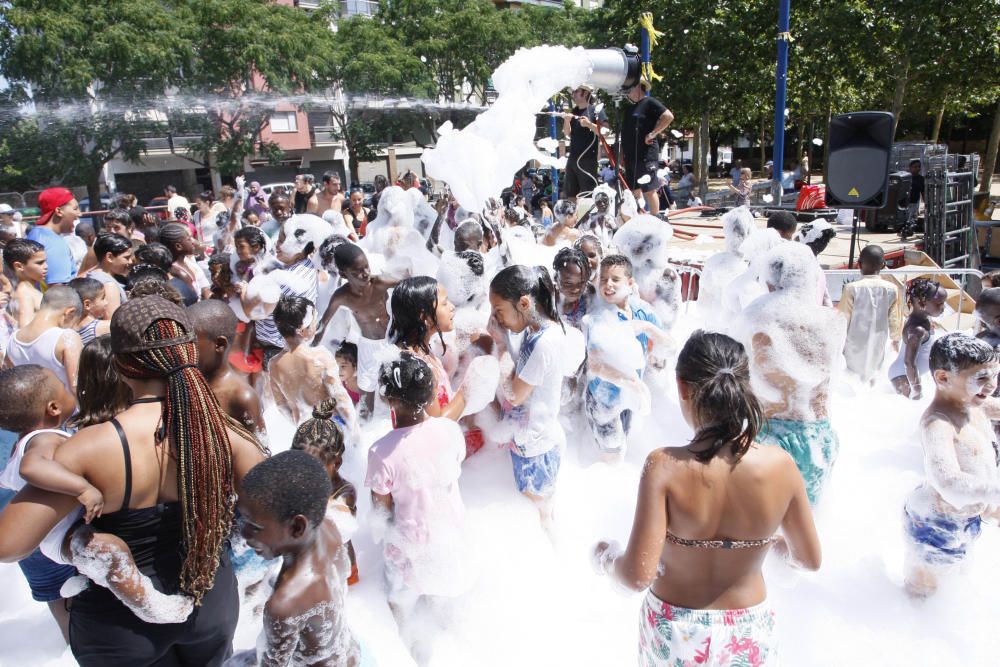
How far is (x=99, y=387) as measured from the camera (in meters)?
2.30

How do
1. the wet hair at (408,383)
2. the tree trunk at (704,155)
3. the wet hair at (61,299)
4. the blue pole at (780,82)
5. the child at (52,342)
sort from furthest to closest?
the tree trunk at (704,155) → the blue pole at (780,82) → the wet hair at (61,299) → the child at (52,342) → the wet hair at (408,383)

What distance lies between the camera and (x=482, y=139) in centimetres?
479

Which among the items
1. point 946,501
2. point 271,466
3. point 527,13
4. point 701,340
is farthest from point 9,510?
point 527,13

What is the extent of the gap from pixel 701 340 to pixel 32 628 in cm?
319

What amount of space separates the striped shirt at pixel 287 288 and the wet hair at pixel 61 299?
1.11 m

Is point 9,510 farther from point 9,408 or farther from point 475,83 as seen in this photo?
point 475,83

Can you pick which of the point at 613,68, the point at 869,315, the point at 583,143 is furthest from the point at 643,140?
the point at 869,315

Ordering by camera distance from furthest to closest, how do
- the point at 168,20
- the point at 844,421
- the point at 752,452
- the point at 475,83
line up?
the point at 475,83
the point at 168,20
the point at 844,421
the point at 752,452

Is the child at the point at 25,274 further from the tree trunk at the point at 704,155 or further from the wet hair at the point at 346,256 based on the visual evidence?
the tree trunk at the point at 704,155

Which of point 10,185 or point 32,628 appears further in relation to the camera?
point 10,185

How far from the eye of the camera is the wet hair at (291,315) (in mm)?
3029

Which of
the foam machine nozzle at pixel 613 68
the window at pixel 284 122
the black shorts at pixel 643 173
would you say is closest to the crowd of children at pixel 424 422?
the foam machine nozzle at pixel 613 68

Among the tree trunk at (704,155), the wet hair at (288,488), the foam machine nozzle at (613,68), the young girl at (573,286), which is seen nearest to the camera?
the wet hair at (288,488)

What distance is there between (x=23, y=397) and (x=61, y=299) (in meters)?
1.20
